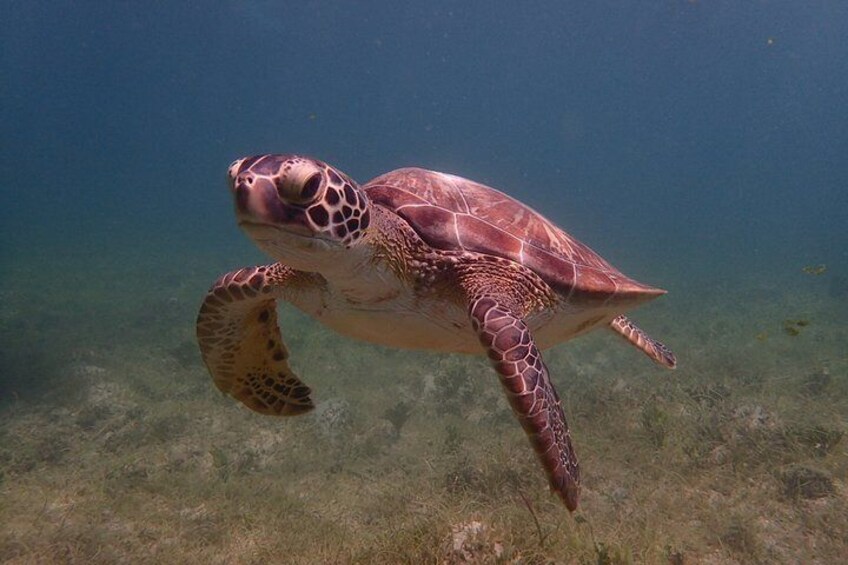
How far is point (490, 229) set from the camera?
330 centimetres

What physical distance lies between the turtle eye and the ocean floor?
229 cm

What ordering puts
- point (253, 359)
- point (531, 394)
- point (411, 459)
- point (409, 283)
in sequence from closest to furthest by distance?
1. point (531, 394)
2. point (409, 283)
3. point (253, 359)
4. point (411, 459)

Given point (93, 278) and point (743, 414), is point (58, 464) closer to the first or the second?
point (743, 414)

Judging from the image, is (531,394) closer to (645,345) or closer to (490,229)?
(490,229)

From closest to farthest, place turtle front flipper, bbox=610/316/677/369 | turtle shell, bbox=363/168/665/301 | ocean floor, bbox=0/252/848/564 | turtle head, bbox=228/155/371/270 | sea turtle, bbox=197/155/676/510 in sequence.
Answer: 1. turtle head, bbox=228/155/371/270
2. sea turtle, bbox=197/155/676/510
3. turtle shell, bbox=363/168/665/301
4. ocean floor, bbox=0/252/848/564
5. turtle front flipper, bbox=610/316/677/369

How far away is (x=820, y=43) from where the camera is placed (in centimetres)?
8744

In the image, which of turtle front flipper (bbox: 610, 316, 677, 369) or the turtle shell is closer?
the turtle shell

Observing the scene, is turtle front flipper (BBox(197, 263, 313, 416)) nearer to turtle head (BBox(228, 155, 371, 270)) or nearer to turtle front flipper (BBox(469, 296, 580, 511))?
turtle head (BBox(228, 155, 371, 270))

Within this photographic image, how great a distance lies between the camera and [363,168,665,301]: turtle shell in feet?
10.3

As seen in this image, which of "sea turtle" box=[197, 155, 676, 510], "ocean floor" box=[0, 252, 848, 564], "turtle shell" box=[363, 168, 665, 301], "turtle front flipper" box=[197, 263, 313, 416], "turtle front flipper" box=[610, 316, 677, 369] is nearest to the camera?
"sea turtle" box=[197, 155, 676, 510]

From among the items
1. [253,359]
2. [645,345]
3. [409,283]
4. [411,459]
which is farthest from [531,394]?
[411,459]

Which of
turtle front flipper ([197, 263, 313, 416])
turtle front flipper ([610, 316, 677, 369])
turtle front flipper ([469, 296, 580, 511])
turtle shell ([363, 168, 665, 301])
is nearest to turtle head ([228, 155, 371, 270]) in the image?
turtle shell ([363, 168, 665, 301])

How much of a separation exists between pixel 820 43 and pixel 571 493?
4870 inches

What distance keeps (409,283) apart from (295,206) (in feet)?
3.53
